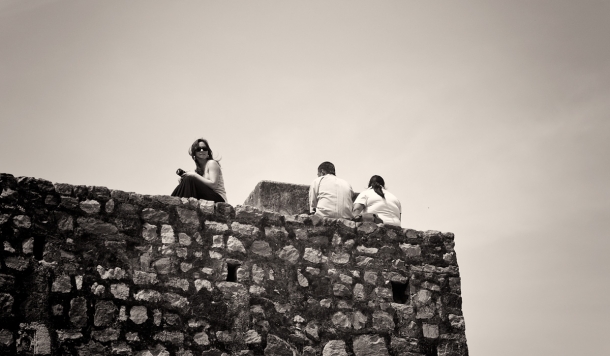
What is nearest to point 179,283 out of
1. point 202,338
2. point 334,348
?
point 202,338

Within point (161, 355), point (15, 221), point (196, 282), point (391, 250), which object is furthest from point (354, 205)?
point (15, 221)

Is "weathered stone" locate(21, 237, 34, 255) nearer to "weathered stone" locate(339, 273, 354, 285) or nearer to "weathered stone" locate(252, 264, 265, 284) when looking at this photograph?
"weathered stone" locate(252, 264, 265, 284)

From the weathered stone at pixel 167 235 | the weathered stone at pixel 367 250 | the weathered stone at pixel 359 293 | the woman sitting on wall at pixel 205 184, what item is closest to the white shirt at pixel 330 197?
the weathered stone at pixel 367 250

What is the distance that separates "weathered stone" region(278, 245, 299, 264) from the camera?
9.81 m

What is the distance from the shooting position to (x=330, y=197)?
10.8 m

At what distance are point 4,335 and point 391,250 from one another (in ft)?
15.0

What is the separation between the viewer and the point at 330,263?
999 cm

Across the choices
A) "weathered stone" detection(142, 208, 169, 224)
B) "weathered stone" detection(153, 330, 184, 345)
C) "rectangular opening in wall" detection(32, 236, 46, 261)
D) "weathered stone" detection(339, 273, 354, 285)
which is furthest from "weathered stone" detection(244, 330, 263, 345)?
"rectangular opening in wall" detection(32, 236, 46, 261)

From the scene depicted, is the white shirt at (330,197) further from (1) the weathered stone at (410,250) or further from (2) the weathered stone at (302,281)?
(2) the weathered stone at (302,281)

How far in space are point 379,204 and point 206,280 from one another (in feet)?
9.19

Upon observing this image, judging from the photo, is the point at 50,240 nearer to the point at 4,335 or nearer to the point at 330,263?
the point at 4,335

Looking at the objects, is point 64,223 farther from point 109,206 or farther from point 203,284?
point 203,284

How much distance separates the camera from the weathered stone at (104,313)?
342 inches

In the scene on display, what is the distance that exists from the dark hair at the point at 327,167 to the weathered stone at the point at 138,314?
11.4 feet
